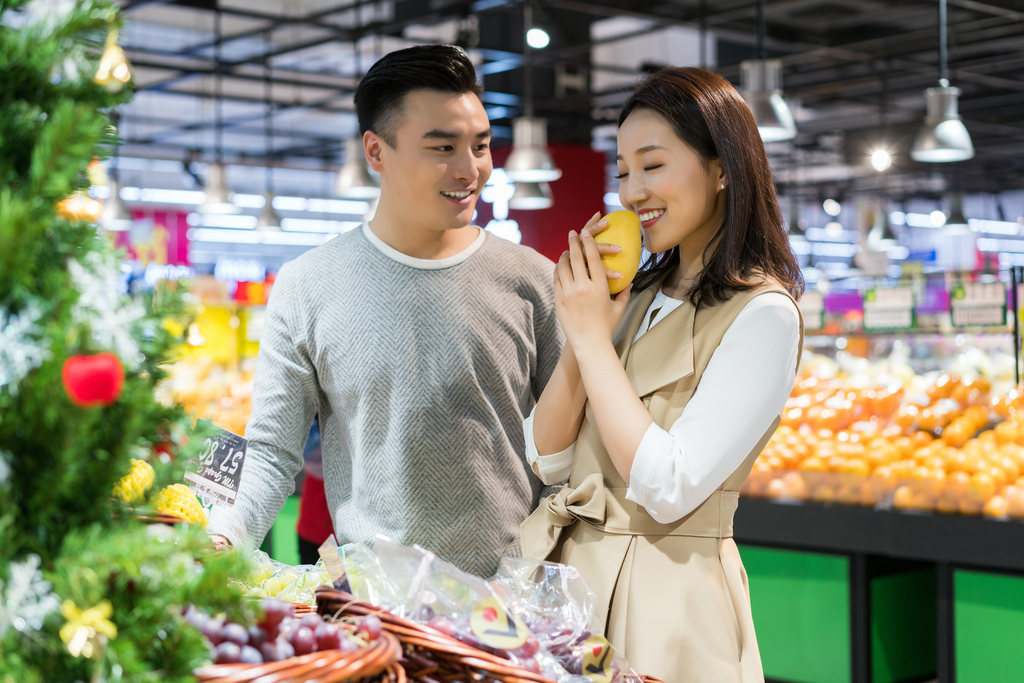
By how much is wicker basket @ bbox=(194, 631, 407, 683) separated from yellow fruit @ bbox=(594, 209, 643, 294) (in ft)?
2.58

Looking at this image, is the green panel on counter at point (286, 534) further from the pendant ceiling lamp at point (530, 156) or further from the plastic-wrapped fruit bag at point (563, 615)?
the plastic-wrapped fruit bag at point (563, 615)

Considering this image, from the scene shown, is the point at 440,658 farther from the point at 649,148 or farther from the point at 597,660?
the point at 649,148

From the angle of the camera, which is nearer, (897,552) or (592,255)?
(592,255)

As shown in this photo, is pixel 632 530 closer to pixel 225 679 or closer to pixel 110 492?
pixel 225 679

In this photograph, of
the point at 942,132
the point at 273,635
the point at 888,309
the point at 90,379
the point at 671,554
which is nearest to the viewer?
the point at 90,379

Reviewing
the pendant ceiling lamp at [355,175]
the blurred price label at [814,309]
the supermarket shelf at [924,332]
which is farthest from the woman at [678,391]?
the pendant ceiling lamp at [355,175]

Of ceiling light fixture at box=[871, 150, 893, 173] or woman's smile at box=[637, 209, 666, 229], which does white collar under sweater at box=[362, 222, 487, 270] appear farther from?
ceiling light fixture at box=[871, 150, 893, 173]

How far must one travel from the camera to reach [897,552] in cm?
363

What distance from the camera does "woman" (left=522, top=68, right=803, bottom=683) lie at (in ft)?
4.51

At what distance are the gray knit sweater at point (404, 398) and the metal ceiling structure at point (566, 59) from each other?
229 inches

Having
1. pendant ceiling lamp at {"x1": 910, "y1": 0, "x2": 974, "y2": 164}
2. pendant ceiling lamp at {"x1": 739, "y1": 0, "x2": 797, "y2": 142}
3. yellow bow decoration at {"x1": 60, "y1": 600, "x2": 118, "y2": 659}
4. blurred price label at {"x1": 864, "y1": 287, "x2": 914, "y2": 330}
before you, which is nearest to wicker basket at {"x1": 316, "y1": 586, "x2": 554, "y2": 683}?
yellow bow decoration at {"x1": 60, "y1": 600, "x2": 118, "y2": 659}

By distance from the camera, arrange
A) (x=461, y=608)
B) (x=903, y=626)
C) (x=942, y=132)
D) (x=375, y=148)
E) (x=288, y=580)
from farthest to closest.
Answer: (x=942, y=132) < (x=903, y=626) < (x=375, y=148) < (x=288, y=580) < (x=461, y=608)

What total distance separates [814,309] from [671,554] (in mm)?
3813

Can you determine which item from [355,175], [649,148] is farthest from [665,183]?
[355,175]
